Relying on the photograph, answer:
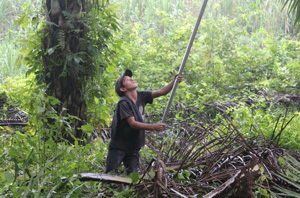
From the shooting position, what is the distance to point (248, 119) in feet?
16.9

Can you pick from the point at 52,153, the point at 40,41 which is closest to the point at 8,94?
the point at 40,41

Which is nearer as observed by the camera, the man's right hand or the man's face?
the man's right hand

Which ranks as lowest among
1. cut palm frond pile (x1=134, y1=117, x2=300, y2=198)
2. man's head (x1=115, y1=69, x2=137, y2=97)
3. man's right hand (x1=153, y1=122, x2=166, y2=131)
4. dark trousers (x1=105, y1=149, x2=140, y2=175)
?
dark trousers (x1=105, y1=149, x2=140, y2=175)

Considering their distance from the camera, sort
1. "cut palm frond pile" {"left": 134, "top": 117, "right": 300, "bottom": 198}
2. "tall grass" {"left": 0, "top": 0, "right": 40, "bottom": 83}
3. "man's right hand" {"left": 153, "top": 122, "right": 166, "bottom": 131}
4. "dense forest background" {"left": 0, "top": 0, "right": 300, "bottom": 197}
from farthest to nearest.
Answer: "tall grass" {"left": 0, "top": 0, "right": 40, "bottom": 83} < "man's right hand" {"left": 153, "top": 122, "right": 166, "bottom": 131} < "dense forest background" {"left": 0, "top": 0, "right": 300, "bottom": 197} < "cut palm frond pile" {"left": 134, "top": 117, "right": 300, "bottom": 198}

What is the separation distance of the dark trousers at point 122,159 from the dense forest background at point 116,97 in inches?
4.6

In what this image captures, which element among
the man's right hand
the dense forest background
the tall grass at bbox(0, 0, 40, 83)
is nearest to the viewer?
the dense forest background

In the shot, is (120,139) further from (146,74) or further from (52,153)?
(146,74)

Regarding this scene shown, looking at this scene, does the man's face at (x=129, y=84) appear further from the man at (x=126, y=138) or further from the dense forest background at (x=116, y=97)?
the dense forest background at (x=116, y=97)

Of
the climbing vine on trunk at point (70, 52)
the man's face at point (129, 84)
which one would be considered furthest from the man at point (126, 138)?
the climbing vine on trunk at point (70, 52)

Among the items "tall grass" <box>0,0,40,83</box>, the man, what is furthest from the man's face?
"tall grass" <box>0,0,40,83</box>

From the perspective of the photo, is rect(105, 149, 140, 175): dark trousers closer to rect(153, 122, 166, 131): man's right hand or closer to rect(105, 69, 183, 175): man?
rect(105, 69, 183, 175): man

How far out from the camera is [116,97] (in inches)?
215

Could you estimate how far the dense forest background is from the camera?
263 centimetres

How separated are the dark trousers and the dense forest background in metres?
0.12
